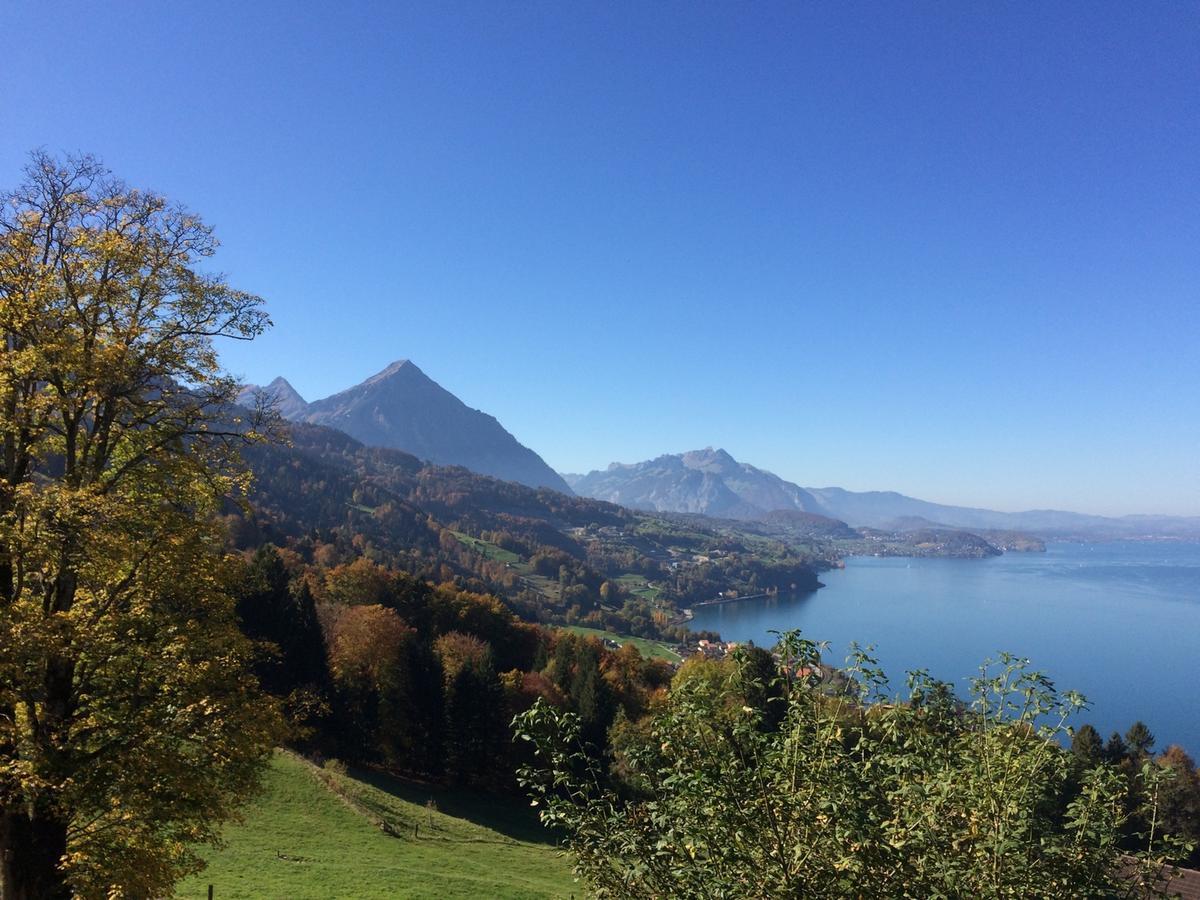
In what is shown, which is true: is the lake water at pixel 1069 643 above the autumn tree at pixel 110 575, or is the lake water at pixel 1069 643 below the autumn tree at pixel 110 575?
below

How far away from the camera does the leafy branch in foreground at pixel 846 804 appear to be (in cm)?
551

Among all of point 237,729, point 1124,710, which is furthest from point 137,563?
point 1124,710

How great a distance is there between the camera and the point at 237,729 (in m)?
10.3

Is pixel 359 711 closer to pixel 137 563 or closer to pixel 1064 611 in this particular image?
pixel 137 563

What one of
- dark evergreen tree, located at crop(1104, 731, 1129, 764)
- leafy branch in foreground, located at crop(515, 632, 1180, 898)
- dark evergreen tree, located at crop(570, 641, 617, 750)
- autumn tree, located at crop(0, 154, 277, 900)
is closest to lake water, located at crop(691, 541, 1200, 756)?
dark evergreen tree, located at crop(1104, 731, 1129, 764)

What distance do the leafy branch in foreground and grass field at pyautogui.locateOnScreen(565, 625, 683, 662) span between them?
11487 cm

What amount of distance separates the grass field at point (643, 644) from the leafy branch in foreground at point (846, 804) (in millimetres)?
114868

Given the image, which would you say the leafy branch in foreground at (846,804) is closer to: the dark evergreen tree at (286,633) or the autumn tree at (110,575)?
the autumn tree at (110,575)

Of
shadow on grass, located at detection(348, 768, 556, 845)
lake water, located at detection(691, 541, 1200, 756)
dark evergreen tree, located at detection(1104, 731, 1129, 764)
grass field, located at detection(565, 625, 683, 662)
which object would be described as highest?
dark evergreen tree, located at detection(1104, 731, 1129, 764)

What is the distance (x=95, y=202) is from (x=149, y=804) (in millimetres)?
10096

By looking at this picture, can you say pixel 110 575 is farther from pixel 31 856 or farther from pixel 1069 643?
pixel 1069 643

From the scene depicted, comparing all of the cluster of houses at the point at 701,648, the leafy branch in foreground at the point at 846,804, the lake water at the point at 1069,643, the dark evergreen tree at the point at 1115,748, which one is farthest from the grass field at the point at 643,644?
the leafy branch in foreground at the point at 846,804

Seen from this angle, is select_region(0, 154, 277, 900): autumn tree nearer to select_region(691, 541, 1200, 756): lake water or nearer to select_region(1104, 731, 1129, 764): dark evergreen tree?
select_region(1104, 731, 1129, 764): dark evergreen tree

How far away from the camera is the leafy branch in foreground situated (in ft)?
18.1
